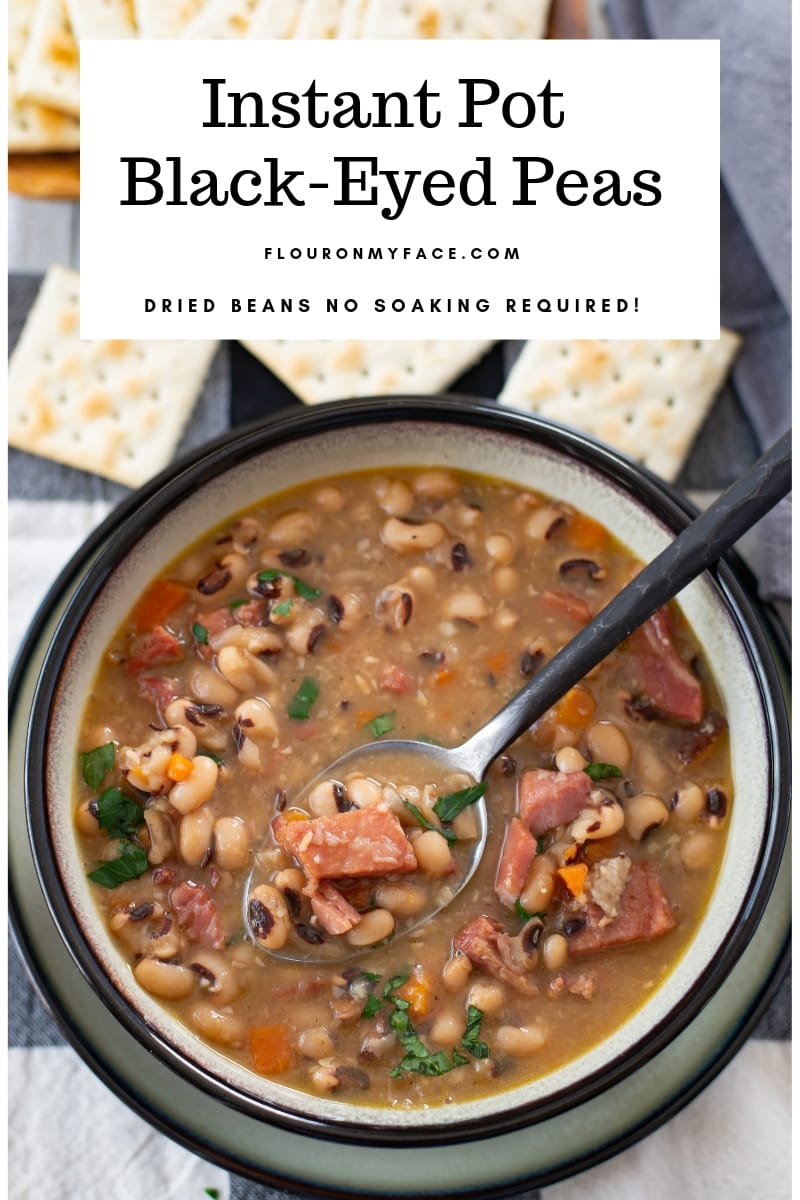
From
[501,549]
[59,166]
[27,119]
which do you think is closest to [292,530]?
[501,549]

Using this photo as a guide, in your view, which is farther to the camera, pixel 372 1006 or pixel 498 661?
pixel 498 661

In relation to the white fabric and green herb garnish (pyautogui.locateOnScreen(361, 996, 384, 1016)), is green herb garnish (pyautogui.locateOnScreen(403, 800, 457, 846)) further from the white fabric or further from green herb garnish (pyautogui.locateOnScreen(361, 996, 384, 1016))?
the white fabric

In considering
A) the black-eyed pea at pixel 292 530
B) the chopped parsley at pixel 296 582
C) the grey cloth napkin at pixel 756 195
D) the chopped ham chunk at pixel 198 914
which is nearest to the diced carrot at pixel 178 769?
the chopped ham chunk at pixel 198 914

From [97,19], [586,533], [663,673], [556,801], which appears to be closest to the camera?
[556,801]

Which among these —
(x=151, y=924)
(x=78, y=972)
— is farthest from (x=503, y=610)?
(x=78, y=972)

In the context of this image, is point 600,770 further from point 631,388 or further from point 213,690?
point 631,388

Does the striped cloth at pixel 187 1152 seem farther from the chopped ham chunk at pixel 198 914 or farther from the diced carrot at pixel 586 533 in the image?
the diced carrot at pixel 586 533

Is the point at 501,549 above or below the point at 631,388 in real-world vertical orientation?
below
